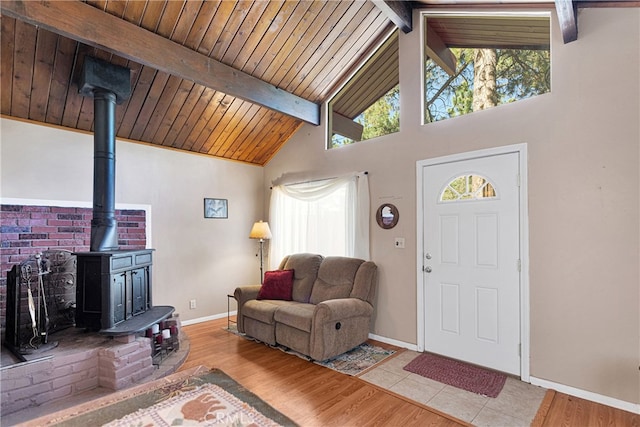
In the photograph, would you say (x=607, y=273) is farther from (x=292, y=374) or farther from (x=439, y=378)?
(x=292, y=374)

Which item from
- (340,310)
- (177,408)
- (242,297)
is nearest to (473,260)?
(340,310)

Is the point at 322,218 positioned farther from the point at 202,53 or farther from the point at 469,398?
the point at 469,398

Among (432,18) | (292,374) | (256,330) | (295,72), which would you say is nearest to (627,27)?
(432,18)

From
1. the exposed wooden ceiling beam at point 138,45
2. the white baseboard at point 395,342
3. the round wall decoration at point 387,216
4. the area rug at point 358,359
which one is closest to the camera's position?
the exposed wooden ceiling beam at point 138,45

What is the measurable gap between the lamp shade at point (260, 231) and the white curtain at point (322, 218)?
0.73ft

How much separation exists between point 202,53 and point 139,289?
7.88 ft

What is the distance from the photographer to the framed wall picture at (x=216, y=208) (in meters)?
4.58

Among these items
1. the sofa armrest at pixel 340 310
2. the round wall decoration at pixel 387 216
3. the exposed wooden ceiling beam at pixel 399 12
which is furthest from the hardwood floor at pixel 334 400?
the exposed wooden ceiling beam at pixel 399 12

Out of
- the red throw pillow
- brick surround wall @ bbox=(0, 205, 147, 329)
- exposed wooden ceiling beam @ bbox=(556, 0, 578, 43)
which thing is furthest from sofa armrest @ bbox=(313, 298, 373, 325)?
exposed wooden ceiling beam @ bbox=(556, 0, 578, 43)

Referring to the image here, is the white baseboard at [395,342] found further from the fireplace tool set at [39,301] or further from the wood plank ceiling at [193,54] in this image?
the fireplace tool set at [39,301]

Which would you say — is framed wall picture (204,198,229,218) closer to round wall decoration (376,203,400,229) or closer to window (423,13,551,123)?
round wall decoration (376,203,400,229)

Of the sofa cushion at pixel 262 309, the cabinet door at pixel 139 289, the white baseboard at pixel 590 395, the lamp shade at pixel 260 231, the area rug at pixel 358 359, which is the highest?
the lamp shade at pixel 260 231

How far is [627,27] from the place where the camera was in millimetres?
2320

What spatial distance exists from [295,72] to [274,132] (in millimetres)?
1100
